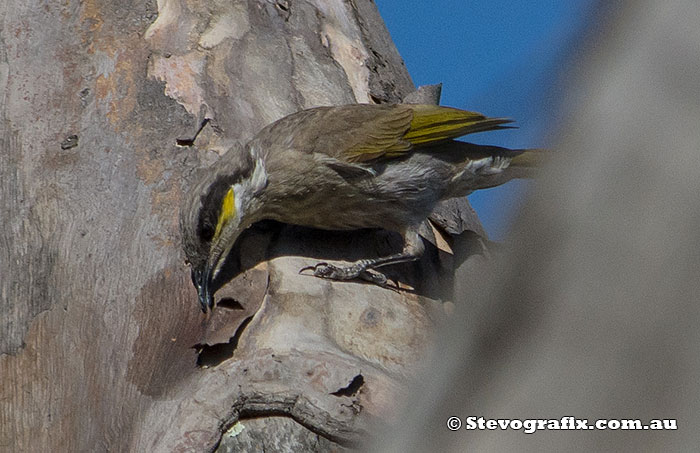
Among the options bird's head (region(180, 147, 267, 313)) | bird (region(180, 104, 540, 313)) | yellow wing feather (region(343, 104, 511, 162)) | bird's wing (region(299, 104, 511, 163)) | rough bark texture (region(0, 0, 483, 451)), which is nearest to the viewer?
rough bark texture (region(0, 0, 483, 451))

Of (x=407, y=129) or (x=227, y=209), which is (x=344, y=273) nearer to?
(x=227, y=209)

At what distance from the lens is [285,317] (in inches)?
118

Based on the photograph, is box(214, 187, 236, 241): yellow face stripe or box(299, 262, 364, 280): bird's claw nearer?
box(299, 262, 364, 280): bird's claw

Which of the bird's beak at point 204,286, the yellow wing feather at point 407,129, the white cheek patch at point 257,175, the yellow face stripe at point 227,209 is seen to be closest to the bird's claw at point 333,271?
the bird's beak at point 204,286

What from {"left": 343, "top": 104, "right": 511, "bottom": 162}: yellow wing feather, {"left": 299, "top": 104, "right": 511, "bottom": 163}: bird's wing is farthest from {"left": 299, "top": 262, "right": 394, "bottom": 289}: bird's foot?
{"left": 343, "top": 104, "right": 511, "bottom": 162}: yellow wing feather

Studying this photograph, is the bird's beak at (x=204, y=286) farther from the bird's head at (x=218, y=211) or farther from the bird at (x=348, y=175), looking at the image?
the bird at (x=348, y=175)

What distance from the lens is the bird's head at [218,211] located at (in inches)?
129

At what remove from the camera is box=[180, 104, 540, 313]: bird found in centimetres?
365

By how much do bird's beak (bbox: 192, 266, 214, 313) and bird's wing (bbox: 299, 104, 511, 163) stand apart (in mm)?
923

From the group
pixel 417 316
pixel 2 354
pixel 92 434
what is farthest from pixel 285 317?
pixel 2 354

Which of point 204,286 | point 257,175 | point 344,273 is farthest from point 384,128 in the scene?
point 204,286

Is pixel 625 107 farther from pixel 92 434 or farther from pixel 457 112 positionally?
pixel 457 112

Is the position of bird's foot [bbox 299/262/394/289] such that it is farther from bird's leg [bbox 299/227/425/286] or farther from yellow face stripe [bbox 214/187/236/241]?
yellow face stripe [bbox 214/187/236/241]

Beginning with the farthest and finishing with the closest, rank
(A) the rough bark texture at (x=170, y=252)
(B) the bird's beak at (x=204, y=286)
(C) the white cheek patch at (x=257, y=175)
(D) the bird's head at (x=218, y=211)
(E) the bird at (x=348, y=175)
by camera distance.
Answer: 1. (C) the white cheek patch at (x=257, y=175)
2. (E) the bird at (x=348, y=175)
3. (D) the bird's head at (x=218, y=211)
4. (B) the bird's beak at (x=204, y=286)
5. (A) the rough bark texture at (x=170, y=252)
